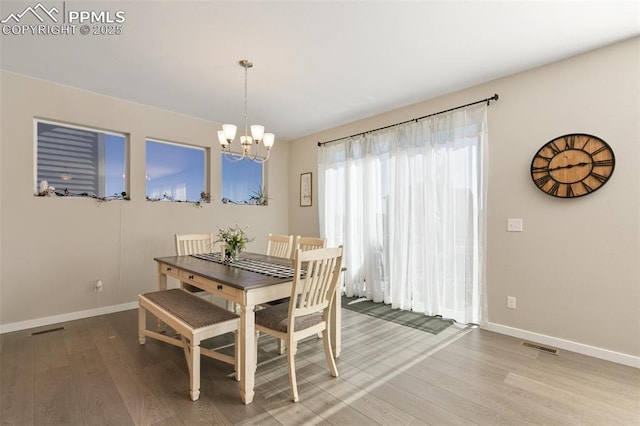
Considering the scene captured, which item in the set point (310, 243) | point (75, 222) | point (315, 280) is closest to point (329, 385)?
point (315, 280)

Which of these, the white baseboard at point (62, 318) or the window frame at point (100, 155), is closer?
the white baseboard at point (62, 318)

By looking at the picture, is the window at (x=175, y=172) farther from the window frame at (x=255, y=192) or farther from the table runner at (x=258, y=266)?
the table runner at (x=258, y=266)

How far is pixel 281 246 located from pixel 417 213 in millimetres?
1763

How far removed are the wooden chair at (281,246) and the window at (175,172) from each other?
5.11ft

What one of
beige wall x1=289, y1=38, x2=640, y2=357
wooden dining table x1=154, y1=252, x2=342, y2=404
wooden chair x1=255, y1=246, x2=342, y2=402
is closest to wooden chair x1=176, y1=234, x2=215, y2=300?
wooden dining table x1=154, y1=252, x2=342, y2=404

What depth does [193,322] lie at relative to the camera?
6.89 feet

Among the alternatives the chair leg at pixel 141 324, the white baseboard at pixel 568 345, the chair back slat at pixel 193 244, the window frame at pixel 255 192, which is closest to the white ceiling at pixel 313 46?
the window frame at pixel 255 192

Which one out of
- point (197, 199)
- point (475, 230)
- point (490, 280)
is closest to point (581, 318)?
point (490, 280)

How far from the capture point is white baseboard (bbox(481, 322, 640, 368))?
2.49 meters

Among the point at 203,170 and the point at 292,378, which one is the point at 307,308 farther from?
the point at 203,170

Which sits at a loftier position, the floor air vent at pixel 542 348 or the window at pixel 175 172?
the window at pixel 175 172

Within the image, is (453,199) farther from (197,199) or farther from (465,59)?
(197,199)

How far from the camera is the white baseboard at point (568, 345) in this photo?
2.49 metres

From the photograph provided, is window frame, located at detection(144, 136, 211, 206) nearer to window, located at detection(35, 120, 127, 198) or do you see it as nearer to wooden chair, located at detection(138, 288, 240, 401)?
window, located at detection(35, 120, 127, 198)
